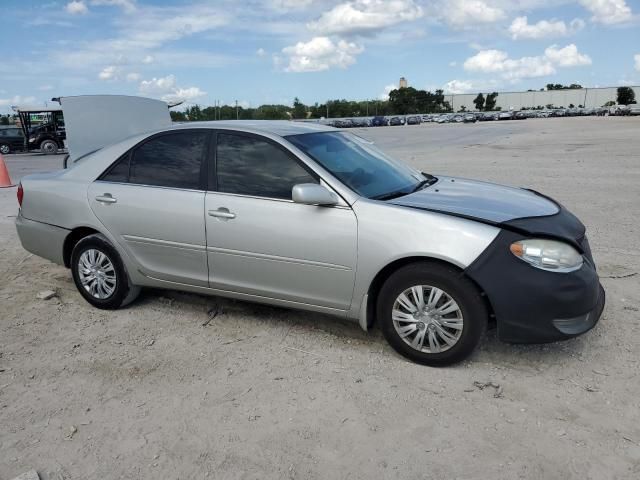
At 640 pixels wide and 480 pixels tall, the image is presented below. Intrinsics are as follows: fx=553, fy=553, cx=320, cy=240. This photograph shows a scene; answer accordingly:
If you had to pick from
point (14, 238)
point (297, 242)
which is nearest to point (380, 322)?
point (297, 242)

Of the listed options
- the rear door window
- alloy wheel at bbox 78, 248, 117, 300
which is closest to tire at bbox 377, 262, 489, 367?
the rear door window

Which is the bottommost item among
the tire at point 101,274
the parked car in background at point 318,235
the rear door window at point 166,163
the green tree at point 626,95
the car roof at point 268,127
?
the tire at point 101,274

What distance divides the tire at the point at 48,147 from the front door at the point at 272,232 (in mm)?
23779

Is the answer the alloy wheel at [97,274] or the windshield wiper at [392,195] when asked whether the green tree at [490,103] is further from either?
the alloy wheel at [97,274]

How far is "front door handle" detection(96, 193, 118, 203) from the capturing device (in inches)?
177

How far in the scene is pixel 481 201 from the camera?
3.88m

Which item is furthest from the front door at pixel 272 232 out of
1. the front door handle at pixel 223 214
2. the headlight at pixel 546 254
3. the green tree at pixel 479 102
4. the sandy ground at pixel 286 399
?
the green tree at pixel 479 102

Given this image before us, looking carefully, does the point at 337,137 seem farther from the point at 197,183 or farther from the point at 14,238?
the point at 14,238

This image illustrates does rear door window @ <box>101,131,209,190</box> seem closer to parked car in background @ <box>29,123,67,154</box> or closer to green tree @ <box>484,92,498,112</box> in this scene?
parked car in background @ <box>29,123,67,154</box>

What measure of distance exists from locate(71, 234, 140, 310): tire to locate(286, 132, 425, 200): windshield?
1854 millimetres

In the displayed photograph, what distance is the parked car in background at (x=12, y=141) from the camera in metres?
26.3

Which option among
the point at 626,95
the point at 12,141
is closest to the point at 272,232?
the point at 12,141

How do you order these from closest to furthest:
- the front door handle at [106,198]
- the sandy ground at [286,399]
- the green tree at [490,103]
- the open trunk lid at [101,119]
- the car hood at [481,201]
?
the sandy ground at [286,399], the car hood at [481,201], the front door handle at [106,198], the open trunk lid at [101,119], the green tree at [490,103]

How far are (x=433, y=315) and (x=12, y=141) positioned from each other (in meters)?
28.0
